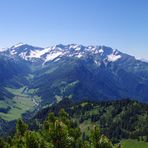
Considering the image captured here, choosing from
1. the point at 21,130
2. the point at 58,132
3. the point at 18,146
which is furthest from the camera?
the point at 21,130

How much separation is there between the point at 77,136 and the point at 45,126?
8.60 m

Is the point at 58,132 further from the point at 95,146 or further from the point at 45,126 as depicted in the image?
the point at 45,126

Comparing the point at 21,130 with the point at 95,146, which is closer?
the point at 95,146

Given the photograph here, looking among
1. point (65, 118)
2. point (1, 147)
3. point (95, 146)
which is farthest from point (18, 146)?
point (95, 146)

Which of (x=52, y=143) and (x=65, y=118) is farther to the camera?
(x=65, y=118)

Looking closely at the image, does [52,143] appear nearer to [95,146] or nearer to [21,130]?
[95,146]

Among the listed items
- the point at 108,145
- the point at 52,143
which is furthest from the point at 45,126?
the point at 108,145

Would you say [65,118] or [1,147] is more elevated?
[65,118]

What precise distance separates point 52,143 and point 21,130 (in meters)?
17.1

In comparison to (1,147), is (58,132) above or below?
above

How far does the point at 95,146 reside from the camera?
178ft

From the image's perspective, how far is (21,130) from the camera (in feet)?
230

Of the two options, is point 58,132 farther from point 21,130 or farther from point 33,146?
point 21,130

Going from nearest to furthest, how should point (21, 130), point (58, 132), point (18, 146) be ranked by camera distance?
1. point (58, 132)
2. point (18, 146)
3. point (21, 130)
